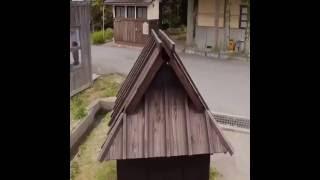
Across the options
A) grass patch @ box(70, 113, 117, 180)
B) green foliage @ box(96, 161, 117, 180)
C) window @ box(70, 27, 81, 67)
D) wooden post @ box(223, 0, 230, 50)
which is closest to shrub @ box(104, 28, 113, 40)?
wooden post @ box(223, 0, 230, 50)

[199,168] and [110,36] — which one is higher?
[110,36]

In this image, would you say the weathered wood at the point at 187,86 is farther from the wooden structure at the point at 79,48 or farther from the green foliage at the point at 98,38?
the green foliage at the point at 98,38

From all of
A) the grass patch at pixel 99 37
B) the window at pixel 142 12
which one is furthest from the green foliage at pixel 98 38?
the window at pixel 142 12

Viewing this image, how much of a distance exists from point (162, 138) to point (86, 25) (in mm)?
4601

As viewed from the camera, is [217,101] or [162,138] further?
[217,101]

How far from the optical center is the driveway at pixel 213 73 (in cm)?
650

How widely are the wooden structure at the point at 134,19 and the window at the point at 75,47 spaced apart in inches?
170

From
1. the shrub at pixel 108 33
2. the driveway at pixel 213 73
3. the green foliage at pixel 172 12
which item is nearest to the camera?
the driveway at pixel 213 73

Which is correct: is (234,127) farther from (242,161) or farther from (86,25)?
(86,25)

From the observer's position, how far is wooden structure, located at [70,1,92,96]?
6.57 m

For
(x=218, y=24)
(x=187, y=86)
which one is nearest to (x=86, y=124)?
(x=187, y=86)

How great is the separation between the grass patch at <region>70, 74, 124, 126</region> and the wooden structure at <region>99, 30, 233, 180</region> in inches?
104

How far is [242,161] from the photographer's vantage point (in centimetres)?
448
